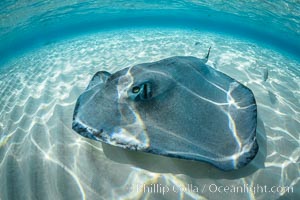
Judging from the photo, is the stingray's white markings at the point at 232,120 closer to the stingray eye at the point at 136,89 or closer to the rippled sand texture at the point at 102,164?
the rippled sand texture at the point at 102,164

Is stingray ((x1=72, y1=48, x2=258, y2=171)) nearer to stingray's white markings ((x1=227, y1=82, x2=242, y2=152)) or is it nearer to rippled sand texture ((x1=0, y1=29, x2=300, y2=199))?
stingray's white markings ((x1=227, y1=82, x2=242, y2=152))

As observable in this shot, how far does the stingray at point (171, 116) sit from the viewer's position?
215 cm

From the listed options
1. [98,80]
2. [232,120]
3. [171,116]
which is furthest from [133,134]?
[98,80]

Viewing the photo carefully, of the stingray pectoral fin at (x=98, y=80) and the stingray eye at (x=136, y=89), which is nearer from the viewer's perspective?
the stingray eye at (x=136, y=89)

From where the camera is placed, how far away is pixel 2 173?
304 cm

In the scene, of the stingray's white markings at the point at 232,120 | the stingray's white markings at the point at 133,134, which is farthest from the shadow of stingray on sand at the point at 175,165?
the stingray's white markings at the point at 133,134

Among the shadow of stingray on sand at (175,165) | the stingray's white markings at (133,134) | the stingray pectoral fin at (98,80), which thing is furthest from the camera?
the stingray pectoral fin at (98,80)

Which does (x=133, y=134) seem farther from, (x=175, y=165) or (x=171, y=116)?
(x=175, y=165)

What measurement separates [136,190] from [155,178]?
318 millimetres

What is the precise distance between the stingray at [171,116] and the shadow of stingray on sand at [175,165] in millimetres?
633

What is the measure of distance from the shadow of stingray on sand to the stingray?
633mm

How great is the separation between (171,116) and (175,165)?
927 millimetres

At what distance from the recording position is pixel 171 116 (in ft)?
7.86

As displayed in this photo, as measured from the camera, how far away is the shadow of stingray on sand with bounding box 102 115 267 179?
2.73 metres
